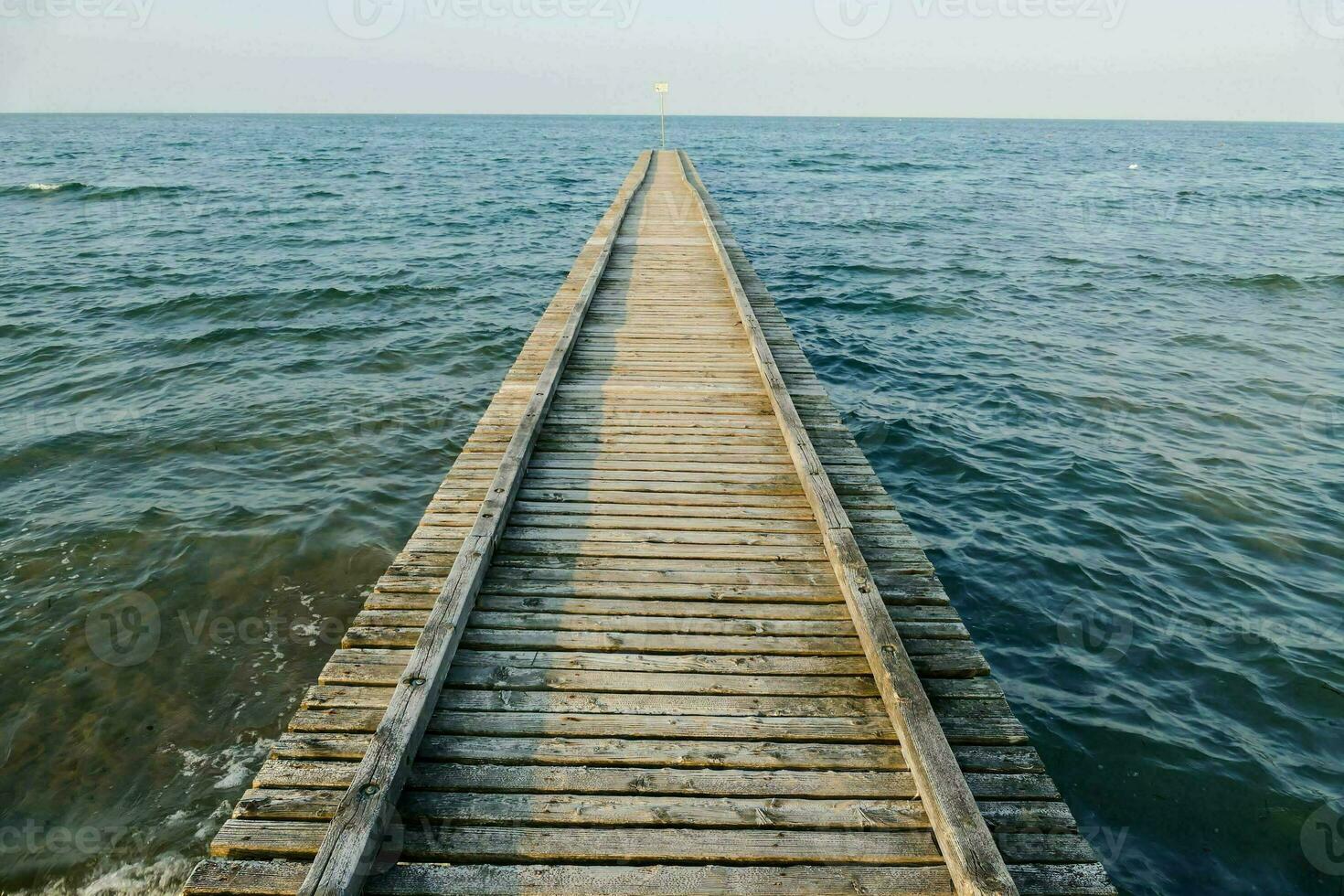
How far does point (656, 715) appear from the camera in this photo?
159 inches

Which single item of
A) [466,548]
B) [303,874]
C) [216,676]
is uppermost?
[466,548]

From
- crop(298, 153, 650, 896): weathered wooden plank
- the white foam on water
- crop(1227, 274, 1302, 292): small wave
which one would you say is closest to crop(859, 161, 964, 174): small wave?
crop(1227, 274, 1302, 292): small wave

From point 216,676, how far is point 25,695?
1500mm

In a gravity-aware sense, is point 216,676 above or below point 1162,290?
below

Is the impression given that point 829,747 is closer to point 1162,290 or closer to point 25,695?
point 25,695

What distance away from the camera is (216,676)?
251 inches

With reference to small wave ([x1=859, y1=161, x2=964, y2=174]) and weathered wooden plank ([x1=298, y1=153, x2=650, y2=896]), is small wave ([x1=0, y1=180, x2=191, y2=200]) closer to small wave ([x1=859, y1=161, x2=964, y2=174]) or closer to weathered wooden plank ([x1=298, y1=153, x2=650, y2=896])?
weathered wooden plank ([x1=298, y1=153, x2=650, y2=896])

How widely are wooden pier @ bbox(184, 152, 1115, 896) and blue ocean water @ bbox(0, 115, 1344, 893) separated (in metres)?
2.17

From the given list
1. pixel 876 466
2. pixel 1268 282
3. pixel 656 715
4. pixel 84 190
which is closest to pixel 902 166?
pixel 1268 282

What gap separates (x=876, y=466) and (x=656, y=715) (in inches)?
291

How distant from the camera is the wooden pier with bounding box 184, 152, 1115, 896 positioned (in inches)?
128

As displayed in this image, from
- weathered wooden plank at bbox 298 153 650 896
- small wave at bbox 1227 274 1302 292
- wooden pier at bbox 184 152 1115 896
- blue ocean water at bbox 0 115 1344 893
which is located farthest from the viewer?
small wave at bbox 1227 274 1302 292

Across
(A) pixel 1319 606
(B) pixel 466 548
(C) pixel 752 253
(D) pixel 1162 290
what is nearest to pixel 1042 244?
(D) pixel 1162 290

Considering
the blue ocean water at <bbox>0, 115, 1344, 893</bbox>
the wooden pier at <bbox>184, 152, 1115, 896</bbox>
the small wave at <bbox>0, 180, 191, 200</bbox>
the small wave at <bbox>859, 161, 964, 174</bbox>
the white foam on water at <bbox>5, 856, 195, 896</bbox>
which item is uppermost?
the small wave at <bbox>859, 161, 964, 174</bbox>
